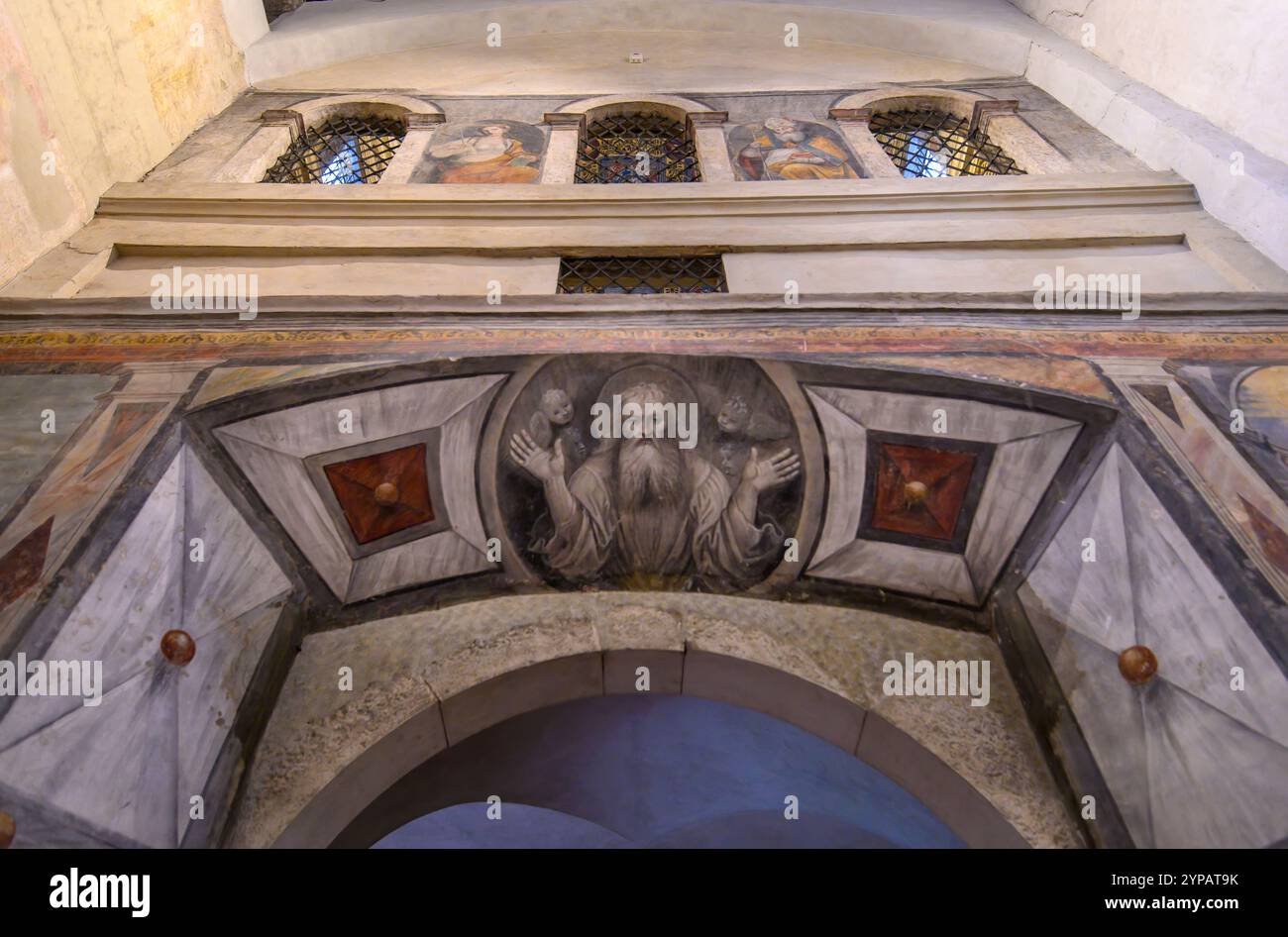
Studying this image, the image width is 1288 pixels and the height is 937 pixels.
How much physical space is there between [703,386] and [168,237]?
3372mm

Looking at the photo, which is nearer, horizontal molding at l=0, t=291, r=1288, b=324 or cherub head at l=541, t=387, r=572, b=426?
cherub head at l=541, t=387, r=572, b=426

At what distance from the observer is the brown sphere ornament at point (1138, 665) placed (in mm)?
3658

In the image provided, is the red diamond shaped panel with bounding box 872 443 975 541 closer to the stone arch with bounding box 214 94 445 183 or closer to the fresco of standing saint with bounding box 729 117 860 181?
the fresco of standing saint with bounding box 729 117 860 181

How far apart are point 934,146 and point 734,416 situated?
14.2 ft

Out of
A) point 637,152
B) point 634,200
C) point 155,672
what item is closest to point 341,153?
point 637,152

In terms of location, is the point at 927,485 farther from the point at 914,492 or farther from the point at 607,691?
the point at 607,691

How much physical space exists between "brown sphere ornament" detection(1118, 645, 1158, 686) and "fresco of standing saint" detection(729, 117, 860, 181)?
4.01 meters

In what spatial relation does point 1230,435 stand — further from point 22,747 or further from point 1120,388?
point 22,747

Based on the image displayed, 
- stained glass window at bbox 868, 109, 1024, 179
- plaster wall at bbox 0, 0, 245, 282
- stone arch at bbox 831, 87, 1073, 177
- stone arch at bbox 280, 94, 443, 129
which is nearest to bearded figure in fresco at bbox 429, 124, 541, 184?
stone arch at bbox 280, 94, 443, 129

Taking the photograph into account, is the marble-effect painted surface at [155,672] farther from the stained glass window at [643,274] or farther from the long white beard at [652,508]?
the stained glass window at [643,274]

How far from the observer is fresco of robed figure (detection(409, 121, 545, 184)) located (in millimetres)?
6762

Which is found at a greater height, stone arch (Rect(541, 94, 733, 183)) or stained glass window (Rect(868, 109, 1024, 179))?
stone arch (Rect(541, 94, 733, 183))

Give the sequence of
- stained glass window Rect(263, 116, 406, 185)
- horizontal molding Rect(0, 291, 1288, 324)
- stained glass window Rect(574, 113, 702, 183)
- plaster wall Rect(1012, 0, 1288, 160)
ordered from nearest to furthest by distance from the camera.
A: horizontal molding Rect(0, 291, 1288, 324)
plaster wall Rect(1012, 0, 1288, 160)
stained glass window Rect(574, 113, 702, 183)
stained glass window Rect(263, 116, 406, 185)

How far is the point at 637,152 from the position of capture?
7516 mm
